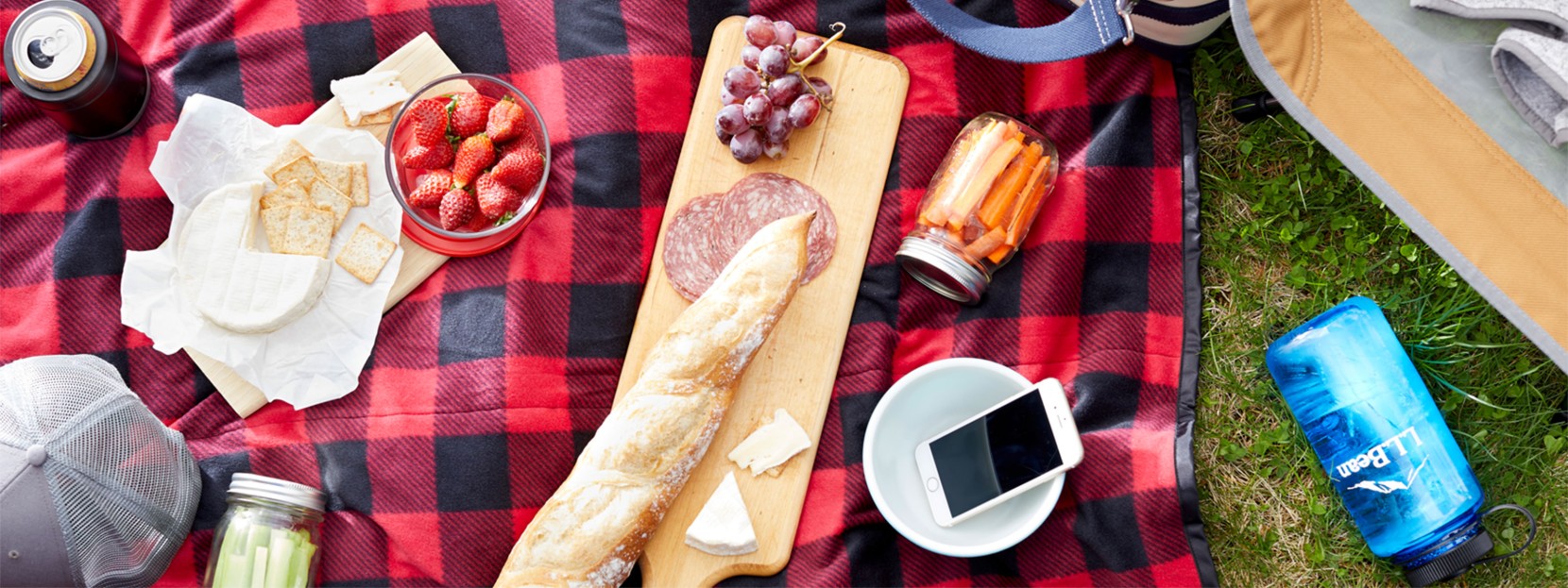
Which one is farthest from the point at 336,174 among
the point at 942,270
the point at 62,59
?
the point at 942,270

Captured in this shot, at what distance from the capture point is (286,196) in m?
1.75

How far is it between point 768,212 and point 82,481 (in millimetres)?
1220

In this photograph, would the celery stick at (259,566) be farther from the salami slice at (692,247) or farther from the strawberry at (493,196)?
the salami slice at (692,247)

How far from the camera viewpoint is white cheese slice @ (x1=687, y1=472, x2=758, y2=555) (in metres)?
1.68

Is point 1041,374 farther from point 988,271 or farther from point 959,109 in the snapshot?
point 959,109

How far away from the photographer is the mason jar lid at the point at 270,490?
1.64 meters

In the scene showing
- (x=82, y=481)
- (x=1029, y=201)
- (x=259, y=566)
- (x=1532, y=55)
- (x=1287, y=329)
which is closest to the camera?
(x=1532, y=55)

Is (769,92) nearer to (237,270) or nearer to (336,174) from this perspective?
(336,174)

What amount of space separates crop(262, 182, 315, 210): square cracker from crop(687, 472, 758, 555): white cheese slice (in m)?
0.92

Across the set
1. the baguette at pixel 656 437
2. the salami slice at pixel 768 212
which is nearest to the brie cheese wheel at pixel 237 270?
the baguette at pixel 656 437

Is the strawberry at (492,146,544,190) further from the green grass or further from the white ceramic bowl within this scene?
the green grass

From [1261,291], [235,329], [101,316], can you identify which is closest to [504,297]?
Answer: [235,329]

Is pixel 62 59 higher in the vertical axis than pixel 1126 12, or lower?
lower

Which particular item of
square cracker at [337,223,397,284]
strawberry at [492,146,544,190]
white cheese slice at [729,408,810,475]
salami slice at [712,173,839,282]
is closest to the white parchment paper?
square cracker at [337,223,397,284]
